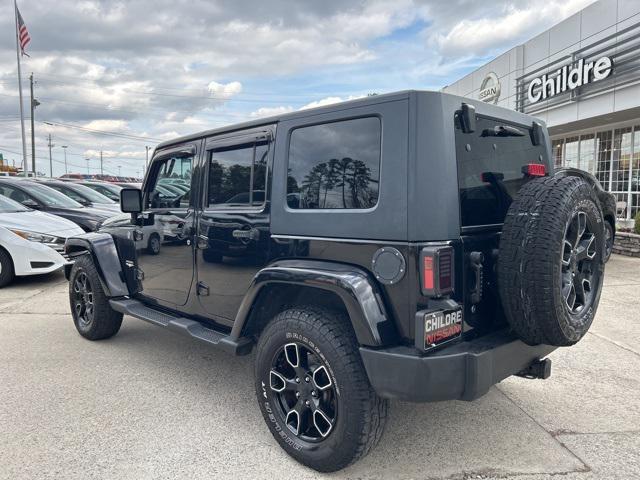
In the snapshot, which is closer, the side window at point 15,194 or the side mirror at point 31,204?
the side mirror at point 31,204

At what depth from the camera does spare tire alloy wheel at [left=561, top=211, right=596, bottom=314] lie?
2516mm

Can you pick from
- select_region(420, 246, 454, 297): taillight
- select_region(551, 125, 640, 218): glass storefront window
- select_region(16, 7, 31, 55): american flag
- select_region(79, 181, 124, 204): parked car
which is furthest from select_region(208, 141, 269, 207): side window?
select_region(16, 7, 31, 55): american flag

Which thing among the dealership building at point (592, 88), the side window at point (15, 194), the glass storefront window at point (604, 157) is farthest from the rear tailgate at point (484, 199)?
the glass storefront window at point (604, 157)

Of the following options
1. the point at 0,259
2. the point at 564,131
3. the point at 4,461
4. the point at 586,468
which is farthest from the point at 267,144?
the point at 564,131

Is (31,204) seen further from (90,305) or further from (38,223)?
(90,305)

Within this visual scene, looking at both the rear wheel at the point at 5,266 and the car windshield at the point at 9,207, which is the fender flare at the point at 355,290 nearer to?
the rear wheel at the point at 5,266

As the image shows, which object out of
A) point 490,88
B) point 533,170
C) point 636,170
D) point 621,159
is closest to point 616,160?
point 621,159

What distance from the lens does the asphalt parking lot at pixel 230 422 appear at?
2.66m

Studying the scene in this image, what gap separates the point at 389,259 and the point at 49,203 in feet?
30.5

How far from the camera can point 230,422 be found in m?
3.18

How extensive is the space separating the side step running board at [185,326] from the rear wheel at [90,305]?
0.86 ft

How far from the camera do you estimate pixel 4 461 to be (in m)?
2.72

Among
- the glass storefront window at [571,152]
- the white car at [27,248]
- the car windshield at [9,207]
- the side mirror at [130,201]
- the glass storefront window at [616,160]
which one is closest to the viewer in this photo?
the side mirror at [130,201]

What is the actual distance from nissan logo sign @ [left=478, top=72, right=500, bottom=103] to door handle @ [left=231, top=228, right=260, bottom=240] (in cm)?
1628
